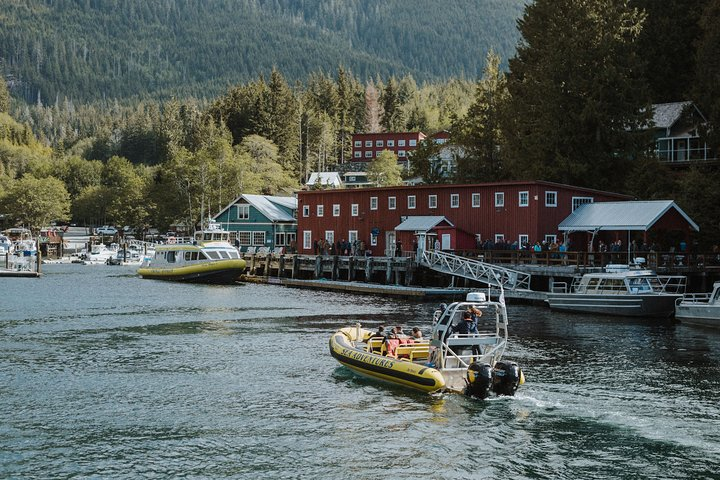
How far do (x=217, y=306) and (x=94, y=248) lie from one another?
68.2 meters

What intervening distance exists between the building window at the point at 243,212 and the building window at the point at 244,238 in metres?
1.82

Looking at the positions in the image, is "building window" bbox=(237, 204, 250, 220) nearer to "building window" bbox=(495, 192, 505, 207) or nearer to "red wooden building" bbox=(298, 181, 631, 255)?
"red wooden building" bbox=(298, 181, 631, 255)

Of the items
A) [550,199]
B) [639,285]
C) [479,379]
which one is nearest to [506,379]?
[479,379]

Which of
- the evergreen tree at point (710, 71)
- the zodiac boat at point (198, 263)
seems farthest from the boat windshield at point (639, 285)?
the zodiac boat at point (198, 263)

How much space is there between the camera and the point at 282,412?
23.1 metres

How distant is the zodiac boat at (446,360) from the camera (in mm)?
23766

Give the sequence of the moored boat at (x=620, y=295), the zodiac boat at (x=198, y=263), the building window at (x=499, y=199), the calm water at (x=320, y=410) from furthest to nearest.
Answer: the zodiac boat at (x=198, y=263) < the building window at (x=499, y=199) < the moored boat at (x=620, y=295) < the calm water at (x=320, y=410)

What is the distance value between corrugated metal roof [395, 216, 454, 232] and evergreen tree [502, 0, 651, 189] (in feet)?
34.6

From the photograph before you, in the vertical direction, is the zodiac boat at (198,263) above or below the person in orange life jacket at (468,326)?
above

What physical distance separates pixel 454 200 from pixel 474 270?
10.5m

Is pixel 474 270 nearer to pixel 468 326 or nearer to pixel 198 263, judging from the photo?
pixel 198 263

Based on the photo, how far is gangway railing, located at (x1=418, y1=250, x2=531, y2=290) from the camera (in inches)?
2004

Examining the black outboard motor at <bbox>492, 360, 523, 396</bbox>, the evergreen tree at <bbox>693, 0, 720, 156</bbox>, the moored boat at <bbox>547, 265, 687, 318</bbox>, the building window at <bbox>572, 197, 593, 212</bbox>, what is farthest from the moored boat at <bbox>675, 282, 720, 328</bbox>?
the evergreen tree at <bbox>693, 0, 720, 156</bbox>

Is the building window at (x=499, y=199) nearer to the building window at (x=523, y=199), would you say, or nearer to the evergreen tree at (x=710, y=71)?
the building window at (x=523, y=199)
